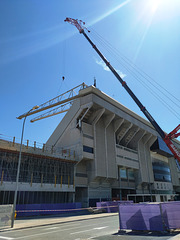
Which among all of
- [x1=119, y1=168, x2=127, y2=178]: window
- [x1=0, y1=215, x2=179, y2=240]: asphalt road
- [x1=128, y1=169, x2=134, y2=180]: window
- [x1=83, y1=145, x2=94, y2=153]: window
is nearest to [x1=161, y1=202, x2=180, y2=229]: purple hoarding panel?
[x1=0, y1=215, x2=179, y2=240]: asphalt road

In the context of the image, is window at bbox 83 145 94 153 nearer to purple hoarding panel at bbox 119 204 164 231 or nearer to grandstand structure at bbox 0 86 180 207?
grandstand structure at bbox 0 86 180 207

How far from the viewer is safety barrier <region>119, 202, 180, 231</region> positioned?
10.9m

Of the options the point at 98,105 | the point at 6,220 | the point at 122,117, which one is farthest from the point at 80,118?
the point at 6,220

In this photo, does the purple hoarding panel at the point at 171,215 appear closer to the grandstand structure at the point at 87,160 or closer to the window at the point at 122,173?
the grandstand structure at the point at 87,160

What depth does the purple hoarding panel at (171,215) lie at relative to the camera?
10.9 meters

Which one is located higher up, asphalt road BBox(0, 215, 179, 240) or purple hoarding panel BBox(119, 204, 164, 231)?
purple hoarding panel BBox(119, 204, 164, 231)

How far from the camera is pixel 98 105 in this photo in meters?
39.4

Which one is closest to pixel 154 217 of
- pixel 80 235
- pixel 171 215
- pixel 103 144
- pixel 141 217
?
pixel 141 217

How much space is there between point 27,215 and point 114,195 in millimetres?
25408

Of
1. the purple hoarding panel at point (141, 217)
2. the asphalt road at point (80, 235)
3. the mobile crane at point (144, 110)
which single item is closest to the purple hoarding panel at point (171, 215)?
the purple hoarding panel at point (141, 217)

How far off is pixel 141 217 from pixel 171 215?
1.72m

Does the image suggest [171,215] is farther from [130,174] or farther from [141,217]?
[130,174]

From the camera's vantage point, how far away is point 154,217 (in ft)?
36.2

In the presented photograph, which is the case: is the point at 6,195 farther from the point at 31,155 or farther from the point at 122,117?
the point at 122,117
